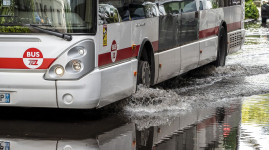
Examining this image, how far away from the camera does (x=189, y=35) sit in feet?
48.9

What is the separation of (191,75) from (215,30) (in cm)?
113

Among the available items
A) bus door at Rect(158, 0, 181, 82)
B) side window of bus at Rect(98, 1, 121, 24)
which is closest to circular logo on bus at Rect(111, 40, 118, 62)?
side window of bus at Rect(98, 1, 121, 24)

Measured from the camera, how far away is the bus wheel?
11953 mm

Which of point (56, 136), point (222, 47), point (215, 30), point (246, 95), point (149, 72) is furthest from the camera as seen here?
point (222, 47)

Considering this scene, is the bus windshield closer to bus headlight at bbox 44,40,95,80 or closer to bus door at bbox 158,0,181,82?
bus headlight at bbox 44,40,95,80

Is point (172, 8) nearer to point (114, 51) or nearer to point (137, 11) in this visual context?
point (137, 11)

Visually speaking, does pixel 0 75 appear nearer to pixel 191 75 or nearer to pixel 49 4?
pixel 49 4

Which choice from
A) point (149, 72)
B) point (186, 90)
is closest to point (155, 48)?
point (149, 72)

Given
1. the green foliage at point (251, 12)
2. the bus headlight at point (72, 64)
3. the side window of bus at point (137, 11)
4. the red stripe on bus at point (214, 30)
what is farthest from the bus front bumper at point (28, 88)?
the green foliage at point (251, 12)

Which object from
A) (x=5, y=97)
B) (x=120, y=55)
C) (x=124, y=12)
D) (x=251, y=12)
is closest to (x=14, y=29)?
(x=5, y=97)

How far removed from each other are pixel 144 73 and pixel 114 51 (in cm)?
172

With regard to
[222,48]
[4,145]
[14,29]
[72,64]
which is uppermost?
[14,29]

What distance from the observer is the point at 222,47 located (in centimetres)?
1814

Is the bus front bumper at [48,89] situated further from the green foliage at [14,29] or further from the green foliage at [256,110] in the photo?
the green foliage at [256,110]
